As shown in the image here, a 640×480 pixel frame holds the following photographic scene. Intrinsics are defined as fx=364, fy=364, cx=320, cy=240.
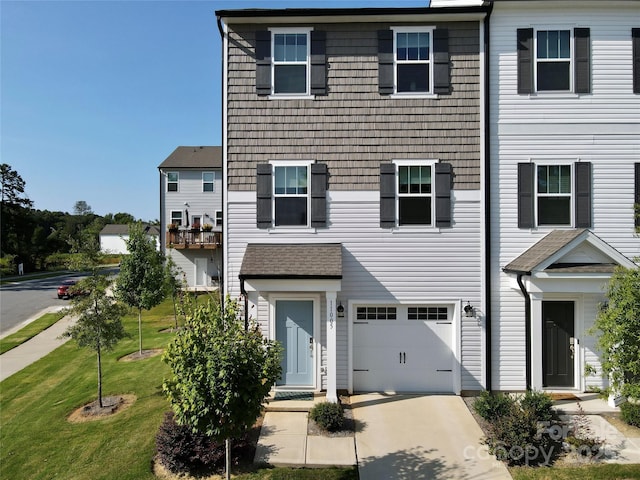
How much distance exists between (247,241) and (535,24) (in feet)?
28.8

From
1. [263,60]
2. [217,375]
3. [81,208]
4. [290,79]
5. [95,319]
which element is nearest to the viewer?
[217,375]

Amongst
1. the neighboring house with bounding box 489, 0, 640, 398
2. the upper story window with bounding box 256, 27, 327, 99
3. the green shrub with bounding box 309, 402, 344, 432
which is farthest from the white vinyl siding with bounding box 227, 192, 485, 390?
the upper story window with bounding box 256, 27, 327, 99

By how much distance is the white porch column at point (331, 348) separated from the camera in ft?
26.7

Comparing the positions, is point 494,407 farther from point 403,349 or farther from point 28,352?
point 28,352

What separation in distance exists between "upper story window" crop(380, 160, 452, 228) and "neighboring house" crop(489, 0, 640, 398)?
4.06ft

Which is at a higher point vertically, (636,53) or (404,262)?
(636,53)

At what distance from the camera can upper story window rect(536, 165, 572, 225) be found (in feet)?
29.2

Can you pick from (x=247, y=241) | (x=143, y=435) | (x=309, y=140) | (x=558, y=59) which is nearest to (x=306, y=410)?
(x=143, y=435)

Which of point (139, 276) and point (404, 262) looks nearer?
point (404, 262)

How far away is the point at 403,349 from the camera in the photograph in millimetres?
8992

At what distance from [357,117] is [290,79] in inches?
75.9

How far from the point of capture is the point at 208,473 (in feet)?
19.5

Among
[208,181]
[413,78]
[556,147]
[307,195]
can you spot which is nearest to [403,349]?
[307,195]

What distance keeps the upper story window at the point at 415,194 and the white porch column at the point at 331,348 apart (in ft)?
7.52
